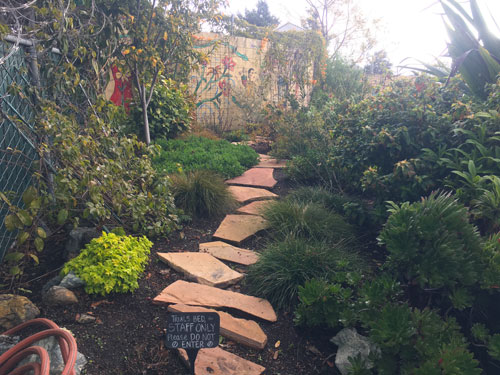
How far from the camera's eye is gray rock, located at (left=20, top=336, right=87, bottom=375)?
6.13 feet

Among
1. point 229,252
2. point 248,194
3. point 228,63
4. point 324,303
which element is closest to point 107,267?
point 229,252

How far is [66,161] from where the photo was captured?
108 inches

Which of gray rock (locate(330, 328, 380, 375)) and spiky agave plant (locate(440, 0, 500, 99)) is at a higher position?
spiky agave plant (locate(440, 0, 500, 99))

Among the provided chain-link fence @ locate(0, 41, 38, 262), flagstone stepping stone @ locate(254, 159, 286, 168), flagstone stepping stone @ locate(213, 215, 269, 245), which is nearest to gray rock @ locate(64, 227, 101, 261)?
chain-link fence @ locate(0, 41, 38, 262)

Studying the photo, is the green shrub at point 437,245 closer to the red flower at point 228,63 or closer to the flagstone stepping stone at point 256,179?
the flagstone stepping stone at point 256,179

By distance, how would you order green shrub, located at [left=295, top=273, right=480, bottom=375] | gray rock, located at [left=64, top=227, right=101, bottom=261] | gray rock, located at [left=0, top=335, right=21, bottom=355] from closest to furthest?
green shrub, located at [left=295, top=273, right=480, bottom=375]
gray rock, located at [left=0, top=335, right=21, bottom=355]
gray rock, located at [left=64, top=227, right=101, bottom=261]

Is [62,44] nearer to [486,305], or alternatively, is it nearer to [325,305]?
[325,305]

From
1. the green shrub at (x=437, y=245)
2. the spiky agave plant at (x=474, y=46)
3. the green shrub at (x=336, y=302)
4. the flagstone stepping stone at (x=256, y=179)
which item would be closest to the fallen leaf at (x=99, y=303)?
the green shrub at (x=336, y=302)

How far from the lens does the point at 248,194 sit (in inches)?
187

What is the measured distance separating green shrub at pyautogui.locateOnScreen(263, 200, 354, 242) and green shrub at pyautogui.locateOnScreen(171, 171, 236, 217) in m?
0.63

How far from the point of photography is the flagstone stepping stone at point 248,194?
15.0 feet

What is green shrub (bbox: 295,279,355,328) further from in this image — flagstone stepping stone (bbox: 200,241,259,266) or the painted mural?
the painted mural

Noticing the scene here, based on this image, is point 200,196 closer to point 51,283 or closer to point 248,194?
point 248,194

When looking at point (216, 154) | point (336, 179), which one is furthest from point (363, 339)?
point (216, 154)
